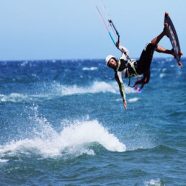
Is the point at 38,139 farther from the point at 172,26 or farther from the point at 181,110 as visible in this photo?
the point at 181,110

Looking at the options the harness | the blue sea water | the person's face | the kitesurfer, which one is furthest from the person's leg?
the blue sea water

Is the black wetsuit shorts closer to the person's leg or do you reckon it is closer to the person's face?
the person's leg

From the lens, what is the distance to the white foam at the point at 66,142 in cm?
1944

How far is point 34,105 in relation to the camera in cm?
3678

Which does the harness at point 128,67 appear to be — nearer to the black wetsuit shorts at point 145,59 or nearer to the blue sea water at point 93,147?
the black wetsuit shorts at point 145,59

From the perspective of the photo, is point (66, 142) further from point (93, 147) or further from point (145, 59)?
point (145, 59)

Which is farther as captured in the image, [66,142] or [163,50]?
[66,142]

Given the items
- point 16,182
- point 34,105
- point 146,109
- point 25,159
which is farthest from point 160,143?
point 34,105

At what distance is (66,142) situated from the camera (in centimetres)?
2102

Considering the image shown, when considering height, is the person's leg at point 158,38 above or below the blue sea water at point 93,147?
above

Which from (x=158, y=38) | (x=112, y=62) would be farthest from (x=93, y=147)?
(x=158, y=38)

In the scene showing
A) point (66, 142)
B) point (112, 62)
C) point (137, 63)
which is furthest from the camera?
point (66, 142)

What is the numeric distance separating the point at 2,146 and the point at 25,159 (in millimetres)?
2629

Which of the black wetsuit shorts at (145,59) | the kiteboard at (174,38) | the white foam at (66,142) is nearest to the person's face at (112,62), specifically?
the black wetsuit shorts at (145,59)
